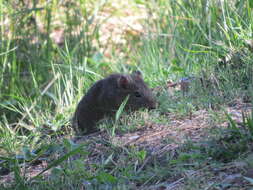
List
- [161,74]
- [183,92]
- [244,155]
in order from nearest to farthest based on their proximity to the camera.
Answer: [244,155], [183,92], [161,74]

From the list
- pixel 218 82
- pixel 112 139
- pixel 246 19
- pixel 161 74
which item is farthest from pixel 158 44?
pixel 112 139

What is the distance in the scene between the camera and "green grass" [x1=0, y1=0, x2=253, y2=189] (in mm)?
3797

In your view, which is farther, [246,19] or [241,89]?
[246,19]

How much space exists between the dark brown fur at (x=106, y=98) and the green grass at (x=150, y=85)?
0.25 metres

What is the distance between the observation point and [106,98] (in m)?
5.91

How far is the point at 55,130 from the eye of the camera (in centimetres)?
577

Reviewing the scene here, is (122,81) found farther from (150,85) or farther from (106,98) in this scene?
(150,85)

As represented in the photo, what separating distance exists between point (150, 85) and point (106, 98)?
814 millimetres

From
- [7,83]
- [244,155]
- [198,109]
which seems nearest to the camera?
[244,155]

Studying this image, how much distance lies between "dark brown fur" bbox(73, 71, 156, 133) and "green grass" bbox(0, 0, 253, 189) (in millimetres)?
246

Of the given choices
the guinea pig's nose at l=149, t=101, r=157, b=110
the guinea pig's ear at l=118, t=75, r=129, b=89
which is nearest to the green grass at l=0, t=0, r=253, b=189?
the guinea pig's nose at l=149, t=101, r=157, b=110

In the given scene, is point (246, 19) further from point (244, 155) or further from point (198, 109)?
point (244, 155)

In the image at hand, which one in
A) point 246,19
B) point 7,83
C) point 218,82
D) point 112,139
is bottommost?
point 7,83

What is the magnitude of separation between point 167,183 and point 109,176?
46 centimetres
